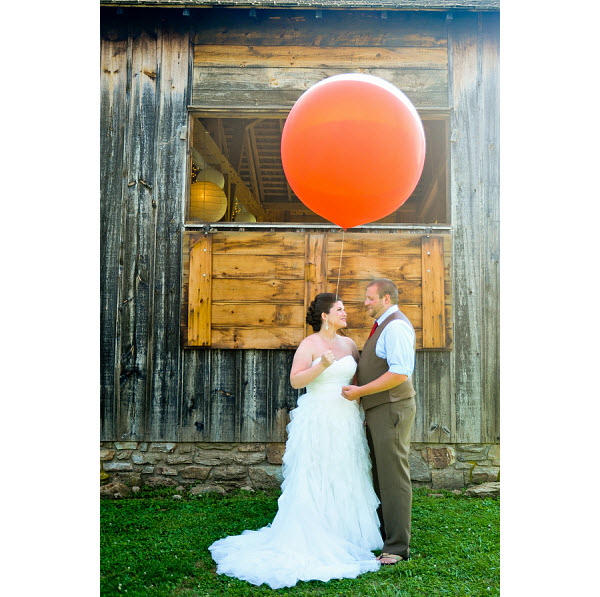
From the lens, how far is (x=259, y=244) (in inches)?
187

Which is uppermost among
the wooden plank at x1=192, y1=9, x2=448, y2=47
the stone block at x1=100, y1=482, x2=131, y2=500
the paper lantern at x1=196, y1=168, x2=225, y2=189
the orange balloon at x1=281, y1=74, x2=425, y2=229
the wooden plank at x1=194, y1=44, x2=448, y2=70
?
the wooden plank at x1=192, y1=9, x2=448, y2=47

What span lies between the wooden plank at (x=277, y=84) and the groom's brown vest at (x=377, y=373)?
2656 mm

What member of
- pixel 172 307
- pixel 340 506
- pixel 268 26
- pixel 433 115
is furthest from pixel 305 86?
pixel 340 506

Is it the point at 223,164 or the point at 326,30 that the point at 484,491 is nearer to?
A: the point at 326,30

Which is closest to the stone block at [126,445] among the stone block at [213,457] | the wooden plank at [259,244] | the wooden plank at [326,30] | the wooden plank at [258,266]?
the stone block at [213,457]

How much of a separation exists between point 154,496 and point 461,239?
3950mm

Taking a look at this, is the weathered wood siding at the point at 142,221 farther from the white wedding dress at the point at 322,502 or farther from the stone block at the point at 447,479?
the stone block at the point at 447,479

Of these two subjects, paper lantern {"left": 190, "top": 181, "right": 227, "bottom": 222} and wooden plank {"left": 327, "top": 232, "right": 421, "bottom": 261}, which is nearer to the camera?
wooden plank {"left": 327, "top": 232, "right": 421, "bottom": 261}

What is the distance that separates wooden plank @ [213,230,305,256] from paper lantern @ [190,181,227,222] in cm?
44

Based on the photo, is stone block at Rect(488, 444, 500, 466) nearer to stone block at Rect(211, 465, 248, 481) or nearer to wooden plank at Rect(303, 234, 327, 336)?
wooden plank at Rect(303, 234, 327, 336)

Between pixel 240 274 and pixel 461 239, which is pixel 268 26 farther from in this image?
pixel 461 239

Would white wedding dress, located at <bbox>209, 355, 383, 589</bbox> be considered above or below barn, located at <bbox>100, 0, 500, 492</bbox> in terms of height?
below

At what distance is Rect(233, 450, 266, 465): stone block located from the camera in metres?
4.69

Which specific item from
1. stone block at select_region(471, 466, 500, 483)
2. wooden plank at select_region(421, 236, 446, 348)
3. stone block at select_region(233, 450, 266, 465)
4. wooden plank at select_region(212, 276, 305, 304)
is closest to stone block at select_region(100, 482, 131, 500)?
stone block at select_region(233, 450, 266, 465)
